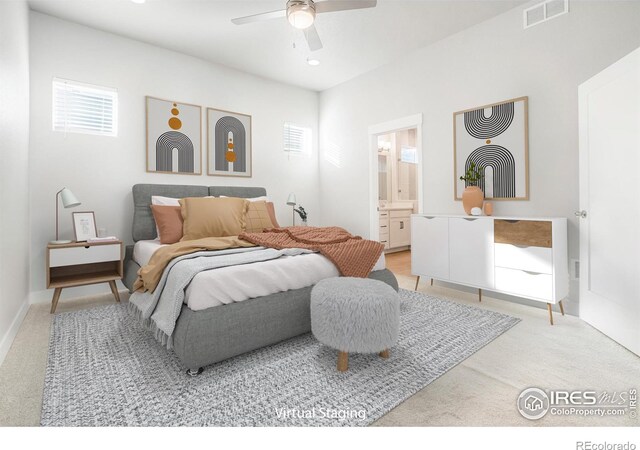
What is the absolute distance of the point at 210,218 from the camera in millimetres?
3178

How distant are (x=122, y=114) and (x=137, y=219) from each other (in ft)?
3.92

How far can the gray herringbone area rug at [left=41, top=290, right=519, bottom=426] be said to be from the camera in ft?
4.60

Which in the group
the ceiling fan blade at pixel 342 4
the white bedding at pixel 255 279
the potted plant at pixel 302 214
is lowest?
the white bedding at pixel 255 279

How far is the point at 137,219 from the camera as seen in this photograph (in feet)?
11.3

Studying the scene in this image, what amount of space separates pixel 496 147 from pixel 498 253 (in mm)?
1109

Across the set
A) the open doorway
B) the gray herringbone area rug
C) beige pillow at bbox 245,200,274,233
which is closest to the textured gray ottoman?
the gray herringbone area rug

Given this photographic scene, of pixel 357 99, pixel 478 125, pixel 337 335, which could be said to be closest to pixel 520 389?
pixel 337 335

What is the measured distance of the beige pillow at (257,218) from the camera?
346cm

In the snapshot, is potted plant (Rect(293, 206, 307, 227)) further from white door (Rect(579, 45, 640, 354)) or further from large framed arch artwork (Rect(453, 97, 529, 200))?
white door (Rect(579, 45, 640, 354))

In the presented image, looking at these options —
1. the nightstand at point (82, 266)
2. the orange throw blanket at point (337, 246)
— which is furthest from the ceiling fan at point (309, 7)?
the nightstand at point (82, 266)

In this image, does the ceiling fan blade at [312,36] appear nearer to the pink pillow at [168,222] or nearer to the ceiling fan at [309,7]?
the ceiling fan at [309,7]

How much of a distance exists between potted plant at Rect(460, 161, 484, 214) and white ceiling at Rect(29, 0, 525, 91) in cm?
153

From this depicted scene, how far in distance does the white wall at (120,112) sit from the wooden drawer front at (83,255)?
0.52 m
